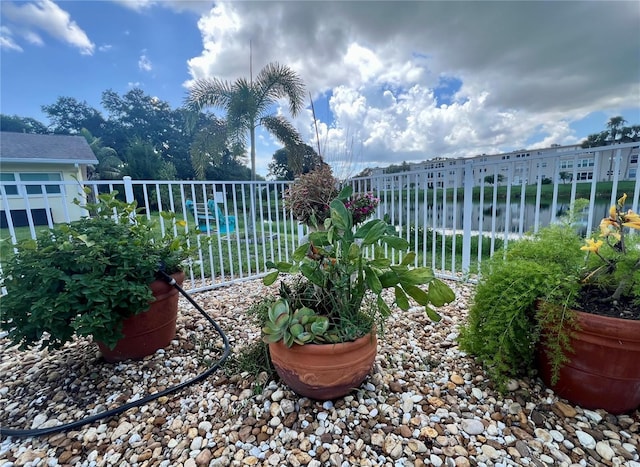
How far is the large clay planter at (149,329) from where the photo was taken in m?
1.49

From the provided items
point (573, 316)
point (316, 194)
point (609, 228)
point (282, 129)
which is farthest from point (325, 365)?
point (282, 129)

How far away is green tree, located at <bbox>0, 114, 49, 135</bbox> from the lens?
51.6ft

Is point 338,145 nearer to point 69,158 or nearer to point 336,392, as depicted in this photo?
point 336,392

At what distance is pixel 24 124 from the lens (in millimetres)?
17109

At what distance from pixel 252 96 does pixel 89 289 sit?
5.39 meters

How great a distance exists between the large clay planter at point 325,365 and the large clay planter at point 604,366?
2.59ft

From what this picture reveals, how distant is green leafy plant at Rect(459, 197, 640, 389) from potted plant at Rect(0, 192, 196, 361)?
5.42 ft

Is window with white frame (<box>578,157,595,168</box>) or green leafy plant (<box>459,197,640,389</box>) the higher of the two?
window with white frame (<box>578,157,595,168</box>)

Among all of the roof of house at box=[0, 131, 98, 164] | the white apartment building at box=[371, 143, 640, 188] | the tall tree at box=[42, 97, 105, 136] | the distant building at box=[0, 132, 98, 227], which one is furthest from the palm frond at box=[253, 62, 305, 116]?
the tall tree at box=[42, 97, 105, 136]

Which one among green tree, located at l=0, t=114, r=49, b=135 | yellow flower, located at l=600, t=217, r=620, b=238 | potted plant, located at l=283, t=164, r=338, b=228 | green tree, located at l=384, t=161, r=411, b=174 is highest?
green tree, located at l=0, t=114, r=49, b=135

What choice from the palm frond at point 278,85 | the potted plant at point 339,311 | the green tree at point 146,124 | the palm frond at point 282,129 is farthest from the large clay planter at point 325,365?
the green tree at point 146,124

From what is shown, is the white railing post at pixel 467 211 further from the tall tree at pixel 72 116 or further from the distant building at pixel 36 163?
the tall tree at pixel 72 116

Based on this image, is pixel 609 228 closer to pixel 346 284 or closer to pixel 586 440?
pixel 586 440

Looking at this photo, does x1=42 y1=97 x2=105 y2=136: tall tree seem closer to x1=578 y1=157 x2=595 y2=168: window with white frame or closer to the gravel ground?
the gravel ground
